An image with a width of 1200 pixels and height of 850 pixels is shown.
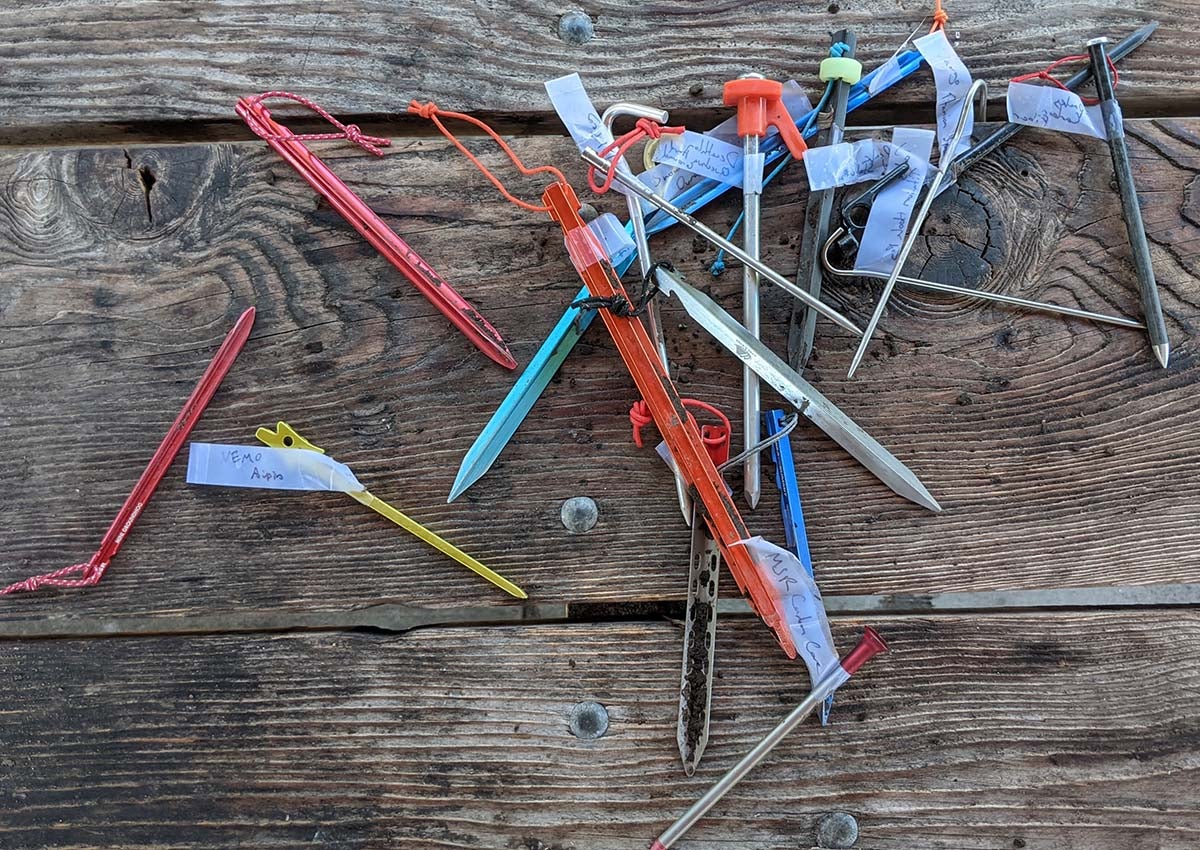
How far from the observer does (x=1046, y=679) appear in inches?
29.6

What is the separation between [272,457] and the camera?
0.76 metres

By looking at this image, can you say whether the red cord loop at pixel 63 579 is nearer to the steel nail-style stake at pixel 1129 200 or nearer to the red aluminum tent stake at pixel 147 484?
the red aluminum tent stake at pixel 147 484

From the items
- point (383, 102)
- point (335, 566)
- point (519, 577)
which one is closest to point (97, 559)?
point (335, 566)

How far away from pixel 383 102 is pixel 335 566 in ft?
1.76

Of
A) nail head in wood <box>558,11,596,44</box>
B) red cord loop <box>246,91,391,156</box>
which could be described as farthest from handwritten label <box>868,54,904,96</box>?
red cord loop <box>246,91,391,156</box>

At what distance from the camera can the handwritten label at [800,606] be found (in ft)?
2.32

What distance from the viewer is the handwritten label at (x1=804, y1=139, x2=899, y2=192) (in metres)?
0.75

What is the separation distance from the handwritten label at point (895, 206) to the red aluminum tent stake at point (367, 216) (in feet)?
1.34

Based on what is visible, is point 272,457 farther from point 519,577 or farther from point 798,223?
point 798,223

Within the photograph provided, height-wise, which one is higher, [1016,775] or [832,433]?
[832,433]

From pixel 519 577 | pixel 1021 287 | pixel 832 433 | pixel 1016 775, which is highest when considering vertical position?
pixel 1021 287

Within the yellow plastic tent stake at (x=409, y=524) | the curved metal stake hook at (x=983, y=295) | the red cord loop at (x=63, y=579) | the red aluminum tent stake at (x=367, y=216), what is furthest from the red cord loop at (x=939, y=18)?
the red cord loop at (x=63, y=579)

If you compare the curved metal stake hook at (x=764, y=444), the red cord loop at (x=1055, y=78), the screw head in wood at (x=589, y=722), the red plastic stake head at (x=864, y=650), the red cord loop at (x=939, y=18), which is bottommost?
the screw head in wood at (x=589, y=722)

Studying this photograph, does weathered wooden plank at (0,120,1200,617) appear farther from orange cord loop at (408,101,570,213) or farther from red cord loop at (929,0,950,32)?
red cord loop at (929,0,950,32)
